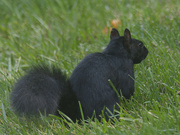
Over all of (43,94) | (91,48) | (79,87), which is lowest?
(79,87)

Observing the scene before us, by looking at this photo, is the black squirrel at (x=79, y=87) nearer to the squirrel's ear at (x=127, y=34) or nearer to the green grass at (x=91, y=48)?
the squirrel's ear at (x=127, y=34)

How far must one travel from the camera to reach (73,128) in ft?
9.87

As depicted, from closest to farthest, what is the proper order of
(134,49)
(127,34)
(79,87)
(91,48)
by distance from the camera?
(79,87)
(127,34)
(134,49)
(91,48)

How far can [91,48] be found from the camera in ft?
16.7

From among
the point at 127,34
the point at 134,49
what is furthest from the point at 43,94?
the point at 134,49

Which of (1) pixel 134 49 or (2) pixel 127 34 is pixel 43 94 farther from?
(1) pixel 134 49

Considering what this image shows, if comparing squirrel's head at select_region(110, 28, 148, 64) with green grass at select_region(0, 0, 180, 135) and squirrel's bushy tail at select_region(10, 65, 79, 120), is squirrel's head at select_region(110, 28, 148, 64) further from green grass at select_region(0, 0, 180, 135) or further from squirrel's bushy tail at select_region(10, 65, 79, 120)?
squirrel's bushy tail at select_region(10, 65, 79, 120)

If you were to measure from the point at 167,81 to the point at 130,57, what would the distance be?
1.78ft

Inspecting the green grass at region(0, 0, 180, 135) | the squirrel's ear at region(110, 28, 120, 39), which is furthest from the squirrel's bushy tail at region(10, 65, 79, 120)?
the squirrel's ear at region(110, 28, 120, 39)

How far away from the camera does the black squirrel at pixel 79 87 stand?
9.68 ft

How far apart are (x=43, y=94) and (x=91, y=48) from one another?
2200mm

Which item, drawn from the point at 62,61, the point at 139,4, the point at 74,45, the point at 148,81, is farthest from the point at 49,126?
the point at 139,4

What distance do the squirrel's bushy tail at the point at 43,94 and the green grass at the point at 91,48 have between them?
152 millimetres

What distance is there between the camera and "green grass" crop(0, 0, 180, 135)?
9.59 feet
